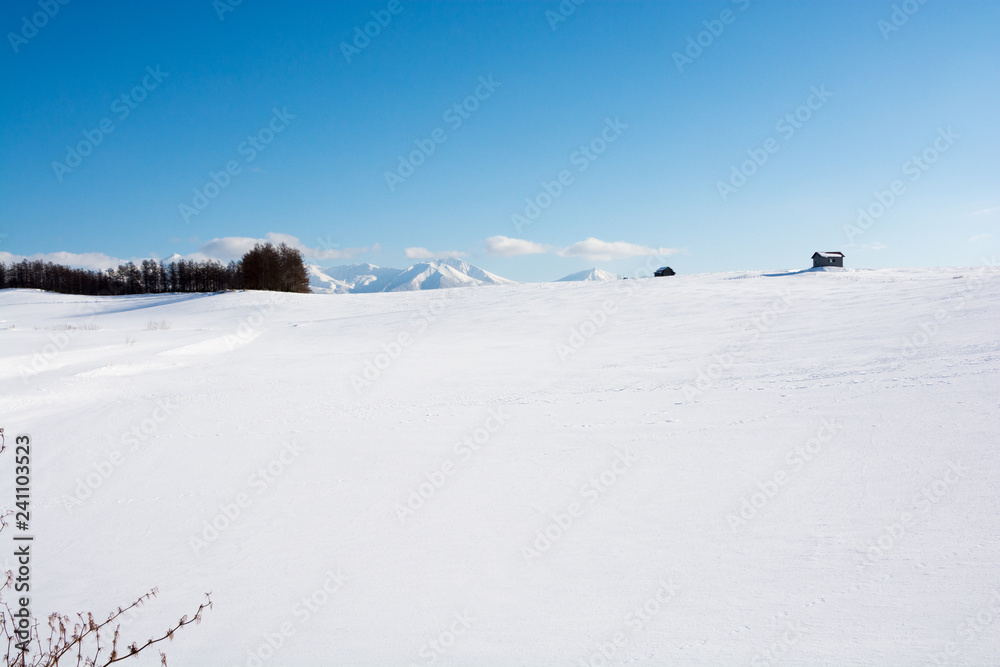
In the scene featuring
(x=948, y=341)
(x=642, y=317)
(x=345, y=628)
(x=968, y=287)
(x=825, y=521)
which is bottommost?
(x=345, y=628)

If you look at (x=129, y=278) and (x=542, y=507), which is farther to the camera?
(x=129, y=278)

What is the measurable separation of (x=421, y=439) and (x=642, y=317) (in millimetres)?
17139

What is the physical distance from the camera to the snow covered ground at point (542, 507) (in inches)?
142

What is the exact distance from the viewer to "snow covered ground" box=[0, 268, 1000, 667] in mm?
3607

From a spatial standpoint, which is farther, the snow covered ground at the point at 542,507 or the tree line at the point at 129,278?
the tree line at the point at 129,278

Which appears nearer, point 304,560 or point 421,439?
point 304,560

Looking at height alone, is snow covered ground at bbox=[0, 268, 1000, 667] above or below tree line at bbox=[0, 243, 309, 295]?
below

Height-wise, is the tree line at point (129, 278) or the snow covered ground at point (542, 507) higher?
the tree line at point (129, 278)

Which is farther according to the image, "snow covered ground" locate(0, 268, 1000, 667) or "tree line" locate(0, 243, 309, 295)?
"tree line" locate(0, 243, 309, 295)

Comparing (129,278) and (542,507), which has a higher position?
(129,278)

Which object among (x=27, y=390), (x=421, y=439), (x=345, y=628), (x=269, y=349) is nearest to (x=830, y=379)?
(x=421, y=439)

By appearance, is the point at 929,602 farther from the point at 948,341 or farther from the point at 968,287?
the point at 968,287

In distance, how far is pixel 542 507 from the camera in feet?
18.3

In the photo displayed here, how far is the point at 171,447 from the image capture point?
312 inches
